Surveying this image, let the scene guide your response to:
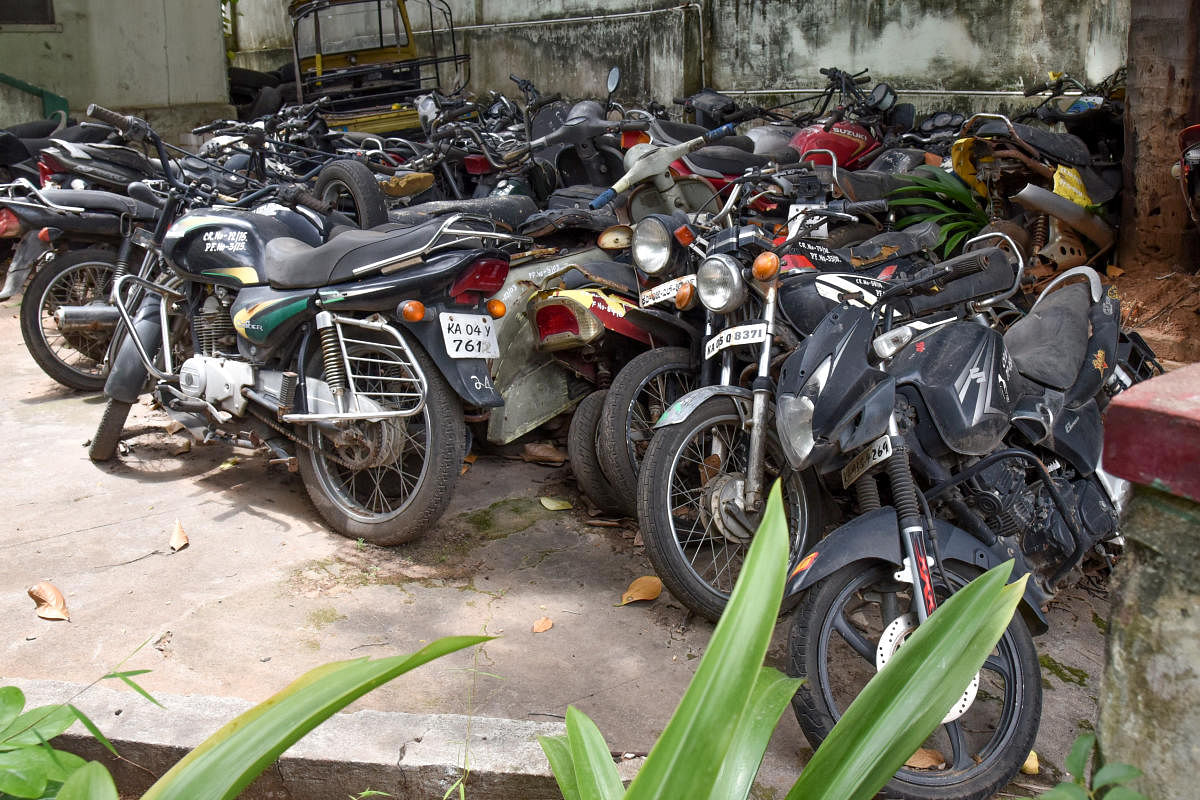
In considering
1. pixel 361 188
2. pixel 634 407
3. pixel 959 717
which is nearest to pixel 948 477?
pixel 959 717

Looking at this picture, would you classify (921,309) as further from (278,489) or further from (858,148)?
(858,148)

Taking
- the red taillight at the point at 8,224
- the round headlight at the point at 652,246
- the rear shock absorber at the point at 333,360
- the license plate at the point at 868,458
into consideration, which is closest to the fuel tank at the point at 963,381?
the license plate at the point at 868,458

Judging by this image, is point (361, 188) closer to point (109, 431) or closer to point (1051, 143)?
point (109, 431)

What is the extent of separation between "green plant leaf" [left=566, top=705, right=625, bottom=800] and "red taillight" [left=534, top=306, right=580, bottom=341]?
9.02 ft

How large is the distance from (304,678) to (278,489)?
10.5 ft

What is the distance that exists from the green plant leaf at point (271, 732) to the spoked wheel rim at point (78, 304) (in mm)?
5047

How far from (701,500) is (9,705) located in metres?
2.21

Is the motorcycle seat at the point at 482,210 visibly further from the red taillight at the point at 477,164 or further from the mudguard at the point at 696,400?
the mudguard at the point at 696,400

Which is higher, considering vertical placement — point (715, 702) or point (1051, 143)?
point (1051, 143)

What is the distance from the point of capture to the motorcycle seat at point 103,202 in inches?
234

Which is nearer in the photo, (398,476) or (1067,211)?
(398,476)

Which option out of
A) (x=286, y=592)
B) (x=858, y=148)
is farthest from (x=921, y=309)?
(x=858, y=148)

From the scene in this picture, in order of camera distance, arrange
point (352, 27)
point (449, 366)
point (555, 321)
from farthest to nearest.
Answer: point (352, 27) → point (555, 321) → point (449, 366)

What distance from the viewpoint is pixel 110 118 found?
16.0ft
